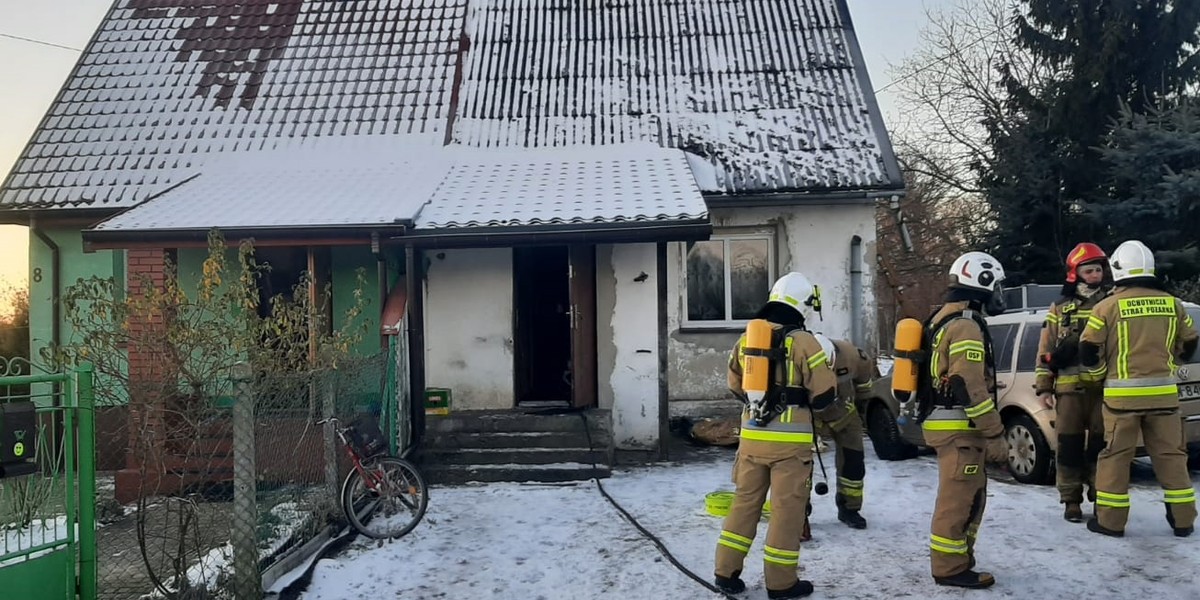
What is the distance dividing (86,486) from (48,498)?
0.57 feet

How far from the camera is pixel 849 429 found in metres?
6.33

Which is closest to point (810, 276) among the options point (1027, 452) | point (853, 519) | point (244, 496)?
point (1027, 452)

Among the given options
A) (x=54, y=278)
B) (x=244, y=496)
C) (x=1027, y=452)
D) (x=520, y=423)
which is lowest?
(x=1027, y=452)

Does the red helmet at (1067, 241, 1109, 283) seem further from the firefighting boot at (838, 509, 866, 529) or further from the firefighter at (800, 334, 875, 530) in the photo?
the firefighting boot at (838, 509, 866, 529)

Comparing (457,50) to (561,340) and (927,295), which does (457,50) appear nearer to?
(561,340)

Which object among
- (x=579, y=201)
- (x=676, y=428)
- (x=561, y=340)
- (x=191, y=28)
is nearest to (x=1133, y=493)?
(x=676, y=428)

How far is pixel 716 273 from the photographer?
10.9 m

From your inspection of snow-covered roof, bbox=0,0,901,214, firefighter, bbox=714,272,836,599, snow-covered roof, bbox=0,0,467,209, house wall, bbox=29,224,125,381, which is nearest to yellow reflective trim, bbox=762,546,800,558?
firefighter, bbox=714,272,836,599

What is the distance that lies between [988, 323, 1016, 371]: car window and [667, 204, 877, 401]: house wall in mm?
2372

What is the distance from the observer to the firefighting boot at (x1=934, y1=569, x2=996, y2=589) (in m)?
4.98

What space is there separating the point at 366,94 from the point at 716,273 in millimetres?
5725

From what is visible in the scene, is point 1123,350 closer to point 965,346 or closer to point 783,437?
point 965,346

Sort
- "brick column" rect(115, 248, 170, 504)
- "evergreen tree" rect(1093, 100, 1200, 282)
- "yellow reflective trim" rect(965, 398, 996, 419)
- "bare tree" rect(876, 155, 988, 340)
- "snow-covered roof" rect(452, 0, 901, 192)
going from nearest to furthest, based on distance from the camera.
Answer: "brick column" rect(115, 248, 170, 504), "yellow reflective trim" rect(965, 398, 996, 419), "evergreen tree" rect(1093, 100, 1200, 282), "snow-covered roof" rect(452, 0, 901, 192), "bare tree" rect(876, 155, 988, 340)

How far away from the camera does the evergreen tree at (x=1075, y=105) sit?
12.1 m
